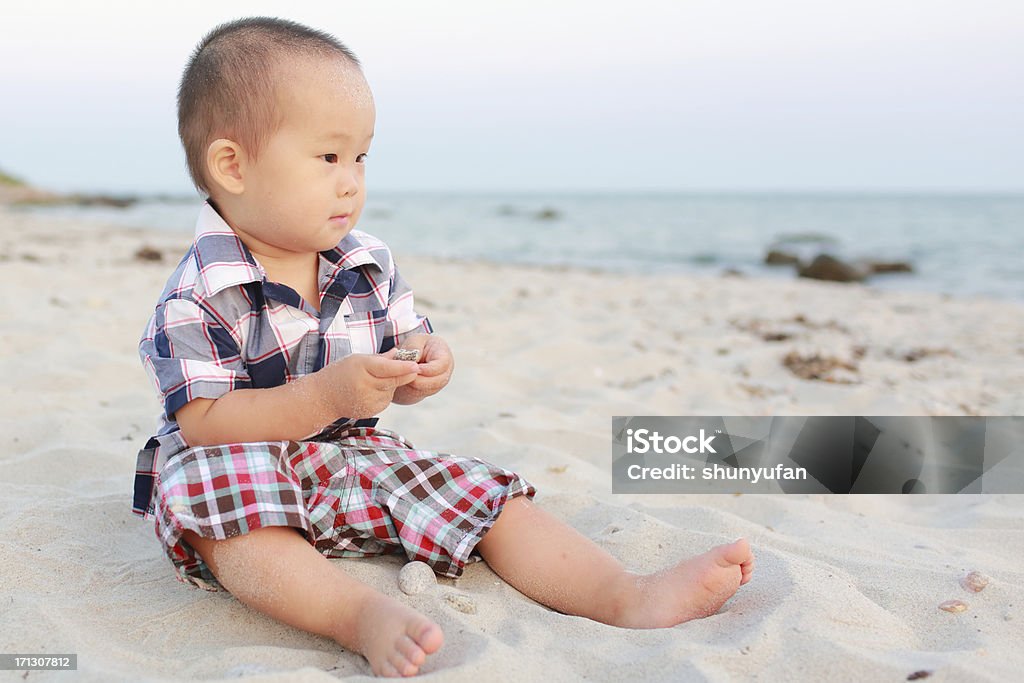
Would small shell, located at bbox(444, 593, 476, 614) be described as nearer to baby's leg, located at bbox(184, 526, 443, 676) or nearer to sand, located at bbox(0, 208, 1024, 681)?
sand, located at bbox(0, 208, 1024, 681)

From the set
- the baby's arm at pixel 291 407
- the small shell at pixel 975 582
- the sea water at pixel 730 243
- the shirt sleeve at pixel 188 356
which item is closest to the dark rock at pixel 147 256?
the sea water at pixel 730 243

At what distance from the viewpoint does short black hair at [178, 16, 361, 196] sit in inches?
69.4

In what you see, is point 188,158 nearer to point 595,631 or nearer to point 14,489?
point 14,489

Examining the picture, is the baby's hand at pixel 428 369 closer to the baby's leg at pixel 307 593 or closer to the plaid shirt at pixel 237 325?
the plaid shirt at pixel 237 325

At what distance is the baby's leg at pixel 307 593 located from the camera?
1.49 meters

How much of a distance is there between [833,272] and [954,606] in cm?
933

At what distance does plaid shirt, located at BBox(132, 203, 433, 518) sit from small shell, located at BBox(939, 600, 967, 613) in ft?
4.45

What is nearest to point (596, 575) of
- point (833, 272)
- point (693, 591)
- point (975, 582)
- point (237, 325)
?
point (693, 591)

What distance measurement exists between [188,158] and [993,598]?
1983mm

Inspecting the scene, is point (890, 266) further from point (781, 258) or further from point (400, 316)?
point (400, 316)

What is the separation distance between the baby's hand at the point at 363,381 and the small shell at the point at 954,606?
3.94 ft

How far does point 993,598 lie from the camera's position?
1821 mm
